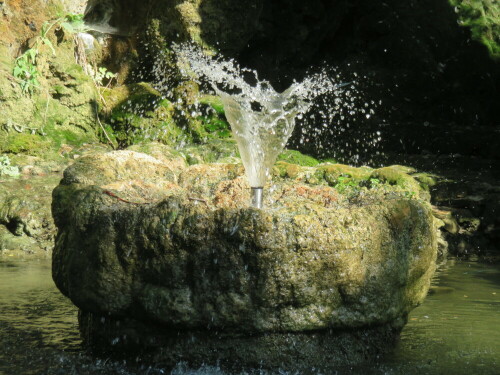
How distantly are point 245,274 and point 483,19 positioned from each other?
8.86m

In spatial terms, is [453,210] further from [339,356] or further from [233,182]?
[339,356]

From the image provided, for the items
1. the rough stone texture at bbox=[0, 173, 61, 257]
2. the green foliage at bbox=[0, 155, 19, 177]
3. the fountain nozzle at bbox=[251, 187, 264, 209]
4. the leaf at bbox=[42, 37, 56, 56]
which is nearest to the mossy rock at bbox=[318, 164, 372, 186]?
the rough stone texture at bbox=[0, 173, 61, 257]

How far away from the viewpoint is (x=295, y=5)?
1040 cm

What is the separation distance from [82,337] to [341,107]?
815 centimetres

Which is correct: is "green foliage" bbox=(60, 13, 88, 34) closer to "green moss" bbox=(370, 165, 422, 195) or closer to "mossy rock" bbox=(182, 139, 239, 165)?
"mossy rock" bbox=(182, 139, 239, 165)

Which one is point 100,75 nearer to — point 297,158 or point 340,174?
point 297,158

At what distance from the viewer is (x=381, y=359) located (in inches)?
118

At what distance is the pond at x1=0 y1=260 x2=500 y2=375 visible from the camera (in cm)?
289

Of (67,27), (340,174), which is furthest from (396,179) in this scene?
(67,27)

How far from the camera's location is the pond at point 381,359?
2.89 metres

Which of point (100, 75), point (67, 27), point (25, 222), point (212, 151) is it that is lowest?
point (25, 222)

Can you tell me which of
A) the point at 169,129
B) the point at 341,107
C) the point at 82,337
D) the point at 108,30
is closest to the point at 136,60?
the point at 108,30

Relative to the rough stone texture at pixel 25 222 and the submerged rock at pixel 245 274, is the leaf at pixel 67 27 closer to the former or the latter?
the rough stone texture at pixel 25 222

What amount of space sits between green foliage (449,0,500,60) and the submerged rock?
7880 millimetres
